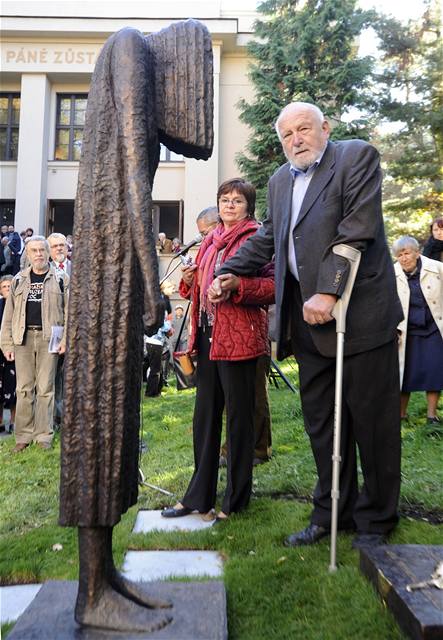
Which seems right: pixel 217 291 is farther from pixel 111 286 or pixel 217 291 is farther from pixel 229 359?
pixel 111 286

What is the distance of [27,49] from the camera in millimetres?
19562

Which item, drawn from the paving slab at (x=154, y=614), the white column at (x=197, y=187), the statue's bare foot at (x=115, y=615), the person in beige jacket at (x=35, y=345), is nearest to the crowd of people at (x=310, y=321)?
the paving slab at (x=154, y=614)

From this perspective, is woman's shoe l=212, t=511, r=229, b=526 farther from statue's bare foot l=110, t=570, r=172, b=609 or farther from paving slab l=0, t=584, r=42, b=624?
statue's bare foot l=110, t=570, r=172, b=609

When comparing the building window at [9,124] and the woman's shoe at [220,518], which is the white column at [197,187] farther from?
the woman's shoe at [220,518]

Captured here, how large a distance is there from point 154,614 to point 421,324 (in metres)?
4.80

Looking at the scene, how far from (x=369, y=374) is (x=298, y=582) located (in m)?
1.13

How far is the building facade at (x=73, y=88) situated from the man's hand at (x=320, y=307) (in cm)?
1623

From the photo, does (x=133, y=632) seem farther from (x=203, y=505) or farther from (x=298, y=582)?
(x=203, y=505)

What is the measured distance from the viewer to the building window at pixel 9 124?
20547 millimetres

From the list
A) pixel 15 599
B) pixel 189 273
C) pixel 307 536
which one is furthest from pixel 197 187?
pixel 15 599

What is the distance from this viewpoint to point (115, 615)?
188 centimetres

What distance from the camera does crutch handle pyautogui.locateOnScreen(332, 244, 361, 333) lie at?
2732 mm

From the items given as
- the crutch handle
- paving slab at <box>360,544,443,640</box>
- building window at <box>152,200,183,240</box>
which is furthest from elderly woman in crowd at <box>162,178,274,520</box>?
building window at <box>152,200,183,240</box>

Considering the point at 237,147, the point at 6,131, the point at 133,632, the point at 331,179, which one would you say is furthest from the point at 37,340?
the point at 6,131
